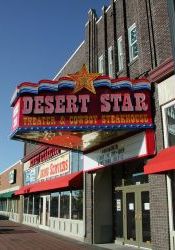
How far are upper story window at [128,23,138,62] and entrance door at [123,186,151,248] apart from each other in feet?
18.4

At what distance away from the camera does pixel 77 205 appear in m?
22.2

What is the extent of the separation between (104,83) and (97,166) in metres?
5.69

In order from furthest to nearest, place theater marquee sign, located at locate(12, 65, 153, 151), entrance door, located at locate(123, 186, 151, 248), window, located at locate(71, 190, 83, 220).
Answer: window, located at locate(71, 190, 83, 220) < entrance door, located at locate(123, 186, 151, 248) < theater marquee sign, located at locate(12, 65, 153, 151)

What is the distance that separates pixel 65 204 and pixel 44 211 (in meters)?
6.26

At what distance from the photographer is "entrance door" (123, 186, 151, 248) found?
51.9ft

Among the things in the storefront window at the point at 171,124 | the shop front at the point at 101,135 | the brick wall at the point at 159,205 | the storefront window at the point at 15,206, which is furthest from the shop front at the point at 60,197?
the storefront window at the point at 15,206

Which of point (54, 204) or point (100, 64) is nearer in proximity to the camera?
point (100, 64)

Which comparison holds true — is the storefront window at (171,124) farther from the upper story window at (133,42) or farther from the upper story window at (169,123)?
the upper story window at (133,42)

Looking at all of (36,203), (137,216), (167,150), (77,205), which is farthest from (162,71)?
(36,203)

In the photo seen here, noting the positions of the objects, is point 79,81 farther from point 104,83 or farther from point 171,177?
point 171,177

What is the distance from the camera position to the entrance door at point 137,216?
1582 centimetres

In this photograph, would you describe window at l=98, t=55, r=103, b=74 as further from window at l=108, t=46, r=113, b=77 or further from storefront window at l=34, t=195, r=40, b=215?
storefront window at l=34, t=195, r=40, b=215

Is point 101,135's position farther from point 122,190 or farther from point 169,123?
point 169,123

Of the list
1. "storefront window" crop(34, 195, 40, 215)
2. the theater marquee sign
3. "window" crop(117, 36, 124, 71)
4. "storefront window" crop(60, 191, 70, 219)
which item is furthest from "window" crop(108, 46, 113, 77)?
"storefront window" crop(34, 195, 40, 215)
